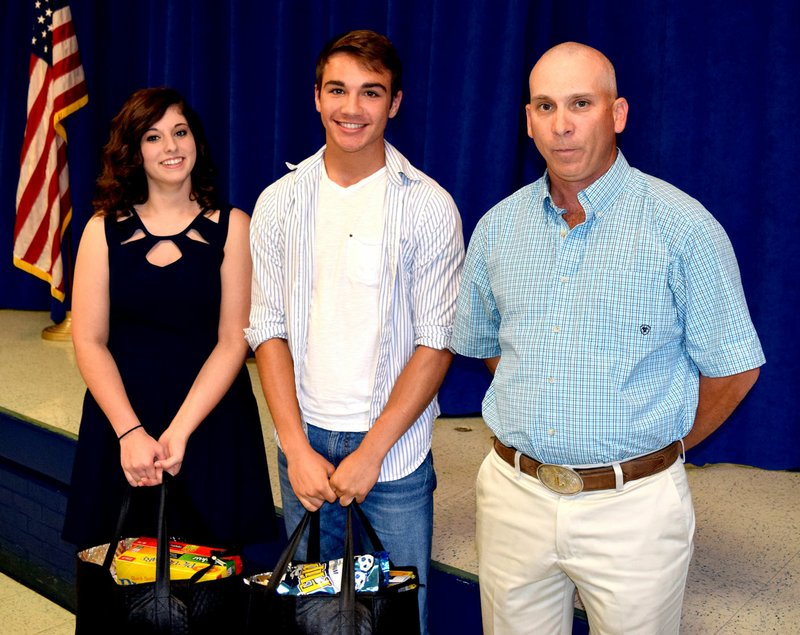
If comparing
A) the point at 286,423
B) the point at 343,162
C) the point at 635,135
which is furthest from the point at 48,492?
the point at 635,135

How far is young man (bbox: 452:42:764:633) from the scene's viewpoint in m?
1.37

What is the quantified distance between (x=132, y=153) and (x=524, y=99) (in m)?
1.63

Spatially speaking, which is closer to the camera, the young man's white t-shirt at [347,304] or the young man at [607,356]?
the young man at [607,356]

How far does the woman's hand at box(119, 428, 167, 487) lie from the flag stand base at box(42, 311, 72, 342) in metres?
2.89

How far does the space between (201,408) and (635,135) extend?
1.62m

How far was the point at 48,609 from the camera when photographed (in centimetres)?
310

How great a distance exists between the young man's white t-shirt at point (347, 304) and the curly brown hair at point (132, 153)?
1.34ft

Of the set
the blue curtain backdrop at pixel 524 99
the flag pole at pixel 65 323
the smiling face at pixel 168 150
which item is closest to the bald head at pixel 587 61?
the smiling face at pixel 168 150

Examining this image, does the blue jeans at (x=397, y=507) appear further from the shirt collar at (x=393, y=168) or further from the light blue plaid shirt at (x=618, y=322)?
the shirt collar at (x=393, y=168)

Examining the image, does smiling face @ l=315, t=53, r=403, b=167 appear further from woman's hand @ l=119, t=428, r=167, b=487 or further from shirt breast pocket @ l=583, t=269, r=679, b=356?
woman's hand @ l=119, t=428, r=167, b=487

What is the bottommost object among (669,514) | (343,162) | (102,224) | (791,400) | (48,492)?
(48,492)

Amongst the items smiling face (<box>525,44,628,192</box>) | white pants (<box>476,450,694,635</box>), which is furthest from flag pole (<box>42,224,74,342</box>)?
smiling face (<box>525,44,628,192</box>)

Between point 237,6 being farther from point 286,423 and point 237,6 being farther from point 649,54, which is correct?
point 286,423

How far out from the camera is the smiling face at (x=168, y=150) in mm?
1878
